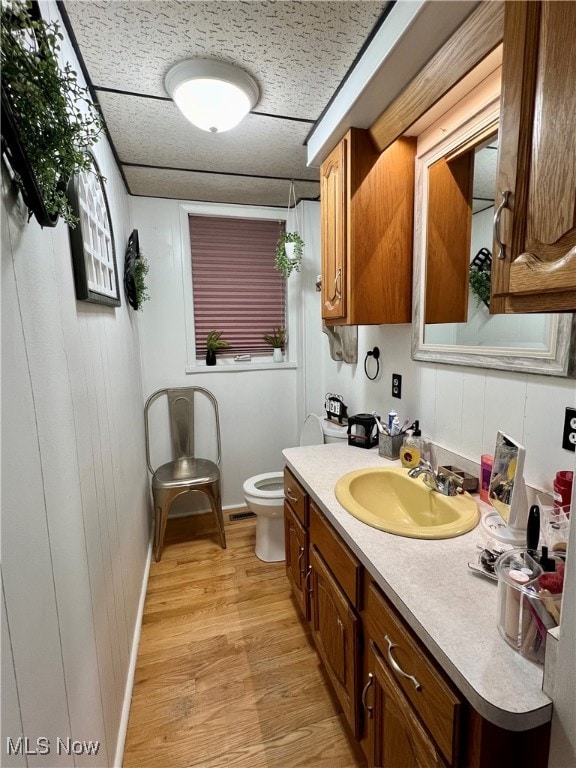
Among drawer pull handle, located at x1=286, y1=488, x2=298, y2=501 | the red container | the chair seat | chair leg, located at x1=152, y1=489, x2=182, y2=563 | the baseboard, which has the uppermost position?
the red container

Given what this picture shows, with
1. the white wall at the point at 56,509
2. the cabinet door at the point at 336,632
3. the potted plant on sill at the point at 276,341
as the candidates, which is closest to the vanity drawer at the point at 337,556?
the cabinet door at the point at 336,632

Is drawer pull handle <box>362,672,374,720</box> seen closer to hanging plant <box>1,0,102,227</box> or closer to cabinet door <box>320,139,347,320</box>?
cabinet door <box>320,139,347,320</box>

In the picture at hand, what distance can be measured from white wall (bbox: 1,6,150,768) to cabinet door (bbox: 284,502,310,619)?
0.75 meters

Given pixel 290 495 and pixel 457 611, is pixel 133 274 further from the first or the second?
pixel 457 611

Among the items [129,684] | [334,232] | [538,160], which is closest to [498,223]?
[538,160]

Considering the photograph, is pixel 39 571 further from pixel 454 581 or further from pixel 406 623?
pixel 454 581

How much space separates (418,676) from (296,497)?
870mm

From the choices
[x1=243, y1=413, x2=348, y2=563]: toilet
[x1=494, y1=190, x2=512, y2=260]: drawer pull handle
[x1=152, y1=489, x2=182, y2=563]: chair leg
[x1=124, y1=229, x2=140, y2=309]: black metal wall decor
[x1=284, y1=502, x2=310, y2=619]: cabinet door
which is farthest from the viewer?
[x1=152, y1=489, x2=182, y2=563]: chair leg

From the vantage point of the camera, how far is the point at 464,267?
131cm

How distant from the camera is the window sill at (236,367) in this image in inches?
106

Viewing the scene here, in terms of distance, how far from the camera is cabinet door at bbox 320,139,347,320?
1484mm

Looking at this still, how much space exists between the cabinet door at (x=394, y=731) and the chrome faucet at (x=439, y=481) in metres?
0.53

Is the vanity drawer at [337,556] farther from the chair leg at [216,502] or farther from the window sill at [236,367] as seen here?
the window sill at [236,367]

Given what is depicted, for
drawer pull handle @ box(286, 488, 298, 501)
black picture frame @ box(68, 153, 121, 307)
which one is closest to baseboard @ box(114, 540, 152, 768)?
drawer pull handle @ box(286, 488, 298, 501)
